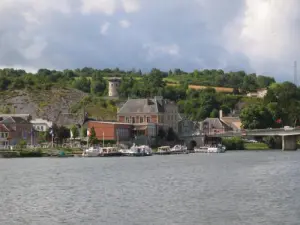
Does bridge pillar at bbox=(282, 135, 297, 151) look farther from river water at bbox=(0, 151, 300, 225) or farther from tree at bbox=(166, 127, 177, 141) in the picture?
river water at bbox=(0, 151, 300, 225)

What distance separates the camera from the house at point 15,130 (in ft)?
535

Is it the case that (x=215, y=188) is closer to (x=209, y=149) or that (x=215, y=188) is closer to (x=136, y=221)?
(x=136, y=221)

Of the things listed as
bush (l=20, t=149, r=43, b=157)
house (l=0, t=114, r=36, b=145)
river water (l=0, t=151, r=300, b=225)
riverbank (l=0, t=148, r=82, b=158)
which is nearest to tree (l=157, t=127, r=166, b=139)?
house (l=0, t=114, r=36, b=145)

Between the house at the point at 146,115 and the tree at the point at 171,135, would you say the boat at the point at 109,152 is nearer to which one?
the house at the point at 146,115

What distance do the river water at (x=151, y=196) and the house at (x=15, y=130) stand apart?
73020 millimetres

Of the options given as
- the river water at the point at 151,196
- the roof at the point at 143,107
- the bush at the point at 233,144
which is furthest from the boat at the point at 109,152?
the bush at the point at 233,144

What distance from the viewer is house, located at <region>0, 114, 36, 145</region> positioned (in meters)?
163

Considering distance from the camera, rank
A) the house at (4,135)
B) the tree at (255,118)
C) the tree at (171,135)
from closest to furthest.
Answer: the house at (4,135) < the tree at (171,135) < the tree at (255,118)

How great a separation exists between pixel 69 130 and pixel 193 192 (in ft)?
373

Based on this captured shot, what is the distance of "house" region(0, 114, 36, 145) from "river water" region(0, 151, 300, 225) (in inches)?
2875

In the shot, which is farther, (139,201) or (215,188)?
(215,188)

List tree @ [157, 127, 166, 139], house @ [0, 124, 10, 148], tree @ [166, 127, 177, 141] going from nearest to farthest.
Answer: house @ [0, 124, 10, 148]
tree @ [157, 127, 166, 139]
tree @ [166, 127, 177, 141]

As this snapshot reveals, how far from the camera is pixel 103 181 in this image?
244 ft

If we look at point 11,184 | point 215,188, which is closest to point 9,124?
point 11,184
